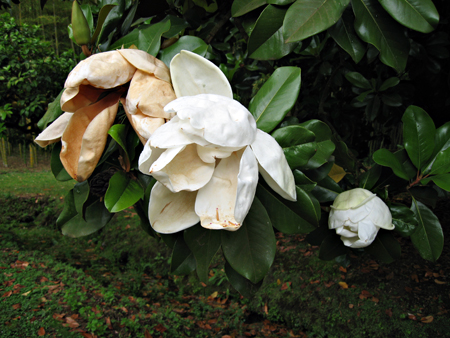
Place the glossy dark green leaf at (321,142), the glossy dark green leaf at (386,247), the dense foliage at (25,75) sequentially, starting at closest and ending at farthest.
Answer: the glossy dark green leaf at (321,142) < the glossy dark green leaf at (386,247) < the dense foliage at (25,75)

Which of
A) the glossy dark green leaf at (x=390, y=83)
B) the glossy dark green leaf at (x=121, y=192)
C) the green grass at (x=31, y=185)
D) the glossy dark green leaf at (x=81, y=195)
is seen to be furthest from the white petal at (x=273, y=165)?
the green grass at (x=31, y=185)

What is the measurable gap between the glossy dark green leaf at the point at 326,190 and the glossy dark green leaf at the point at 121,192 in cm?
36

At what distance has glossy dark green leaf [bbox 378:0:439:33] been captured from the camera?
58cm

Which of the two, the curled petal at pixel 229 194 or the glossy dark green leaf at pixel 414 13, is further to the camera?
the glossy dark green leaf at pixel 414 13

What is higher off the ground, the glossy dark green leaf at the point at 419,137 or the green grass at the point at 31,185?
the glossy dark green leaf at the point at 419,137

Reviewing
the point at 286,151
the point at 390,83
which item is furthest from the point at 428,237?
the point at 390,83

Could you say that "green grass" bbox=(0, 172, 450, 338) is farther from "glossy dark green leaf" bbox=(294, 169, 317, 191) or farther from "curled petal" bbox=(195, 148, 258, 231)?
"curled petal" bbox=(195, 148, 258, 231)

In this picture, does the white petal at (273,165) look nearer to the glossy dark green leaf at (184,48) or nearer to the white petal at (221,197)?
the white petal at (221,197)

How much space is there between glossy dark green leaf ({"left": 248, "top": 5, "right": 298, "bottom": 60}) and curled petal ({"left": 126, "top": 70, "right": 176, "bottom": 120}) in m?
0.26

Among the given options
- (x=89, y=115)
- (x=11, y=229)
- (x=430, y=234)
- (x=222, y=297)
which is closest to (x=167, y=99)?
(x=89, y=115)

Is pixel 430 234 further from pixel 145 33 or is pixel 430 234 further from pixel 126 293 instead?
pixel 126 293

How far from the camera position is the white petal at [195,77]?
1.49ft

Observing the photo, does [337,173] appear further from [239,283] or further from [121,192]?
[121,192]

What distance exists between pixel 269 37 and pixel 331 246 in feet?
1.54
